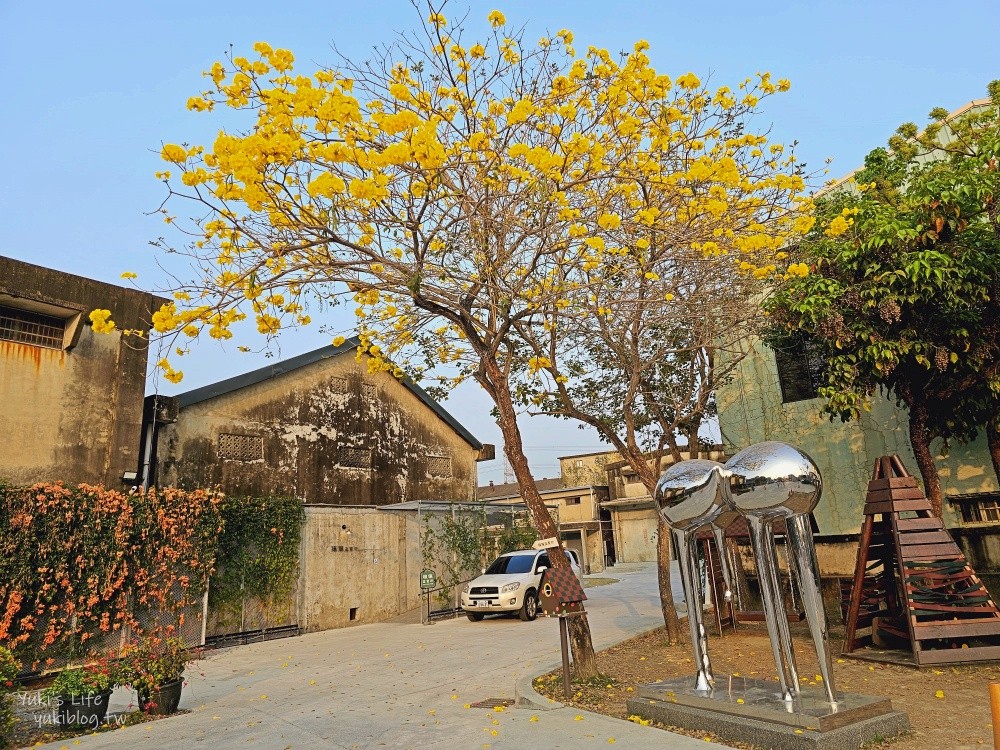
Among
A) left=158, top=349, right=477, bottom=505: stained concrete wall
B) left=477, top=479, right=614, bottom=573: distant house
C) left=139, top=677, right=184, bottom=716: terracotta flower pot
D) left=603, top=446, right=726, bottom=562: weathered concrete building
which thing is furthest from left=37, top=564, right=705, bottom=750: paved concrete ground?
left=477, top=479, right=614, bottom=573: distant house

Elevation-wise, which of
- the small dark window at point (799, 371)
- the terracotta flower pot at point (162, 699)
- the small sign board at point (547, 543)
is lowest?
the terracotta flower pot at point (162, 699)

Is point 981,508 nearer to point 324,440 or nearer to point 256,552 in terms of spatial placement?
point 256,552

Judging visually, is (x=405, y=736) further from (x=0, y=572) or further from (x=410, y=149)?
(x=0, y=572)

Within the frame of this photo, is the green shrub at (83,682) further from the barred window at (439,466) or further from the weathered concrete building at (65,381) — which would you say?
the barred window at (439,466)

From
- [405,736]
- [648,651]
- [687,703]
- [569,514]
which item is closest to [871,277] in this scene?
[648,651]

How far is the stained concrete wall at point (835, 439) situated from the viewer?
41.8ft

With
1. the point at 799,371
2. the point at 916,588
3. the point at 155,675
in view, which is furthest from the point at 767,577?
the point at 799,371

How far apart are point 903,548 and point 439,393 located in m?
7.49

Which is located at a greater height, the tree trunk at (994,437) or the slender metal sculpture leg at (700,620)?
the tree trunk at (994,437)

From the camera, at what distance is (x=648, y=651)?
957 cm

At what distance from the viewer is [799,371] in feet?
48.3

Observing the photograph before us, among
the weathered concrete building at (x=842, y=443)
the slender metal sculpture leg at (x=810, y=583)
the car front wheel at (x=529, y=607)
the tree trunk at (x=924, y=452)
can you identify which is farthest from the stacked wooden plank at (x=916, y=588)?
the car front wheel at (x=529, y=607)

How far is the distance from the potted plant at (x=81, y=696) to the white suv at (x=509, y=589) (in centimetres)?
927

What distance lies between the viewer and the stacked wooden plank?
766 cm
